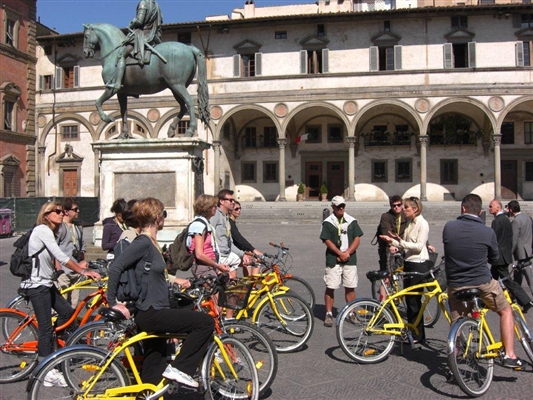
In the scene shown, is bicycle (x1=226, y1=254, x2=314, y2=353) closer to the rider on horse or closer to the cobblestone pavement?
the cobblestone pavement

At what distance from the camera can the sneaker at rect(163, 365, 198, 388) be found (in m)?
3.52

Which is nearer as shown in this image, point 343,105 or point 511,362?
point 511,362

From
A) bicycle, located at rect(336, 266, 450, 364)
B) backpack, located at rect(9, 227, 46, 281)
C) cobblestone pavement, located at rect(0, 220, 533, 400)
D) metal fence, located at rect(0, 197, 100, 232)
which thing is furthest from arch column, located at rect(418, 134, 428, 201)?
backpack, located at rect(9, 227, 46, 281)

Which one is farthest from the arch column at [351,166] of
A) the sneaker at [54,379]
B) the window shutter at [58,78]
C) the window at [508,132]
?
the sneaker at [54,379]

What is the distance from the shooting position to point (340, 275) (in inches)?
263

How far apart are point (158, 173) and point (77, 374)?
6785mm

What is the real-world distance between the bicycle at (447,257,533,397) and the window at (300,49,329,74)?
1125 inches

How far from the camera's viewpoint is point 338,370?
16.3ft

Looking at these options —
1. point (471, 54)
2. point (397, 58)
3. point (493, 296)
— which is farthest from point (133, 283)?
point (471, 54)

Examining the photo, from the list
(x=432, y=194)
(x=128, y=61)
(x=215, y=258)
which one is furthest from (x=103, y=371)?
(x=432, y=194)

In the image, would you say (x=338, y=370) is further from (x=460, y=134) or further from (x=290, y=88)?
(x=460, y=134)

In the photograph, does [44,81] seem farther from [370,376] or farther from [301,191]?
[370,376]

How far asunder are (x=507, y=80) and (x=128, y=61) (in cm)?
2625

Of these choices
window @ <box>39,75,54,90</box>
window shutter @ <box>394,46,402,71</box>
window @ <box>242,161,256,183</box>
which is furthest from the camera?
window @ <box>242,161,256,183</box>
